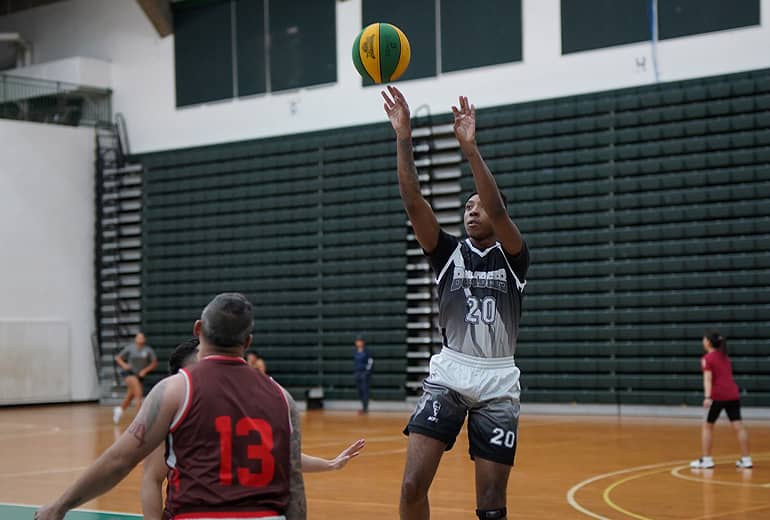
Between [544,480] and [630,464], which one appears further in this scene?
[630,464]

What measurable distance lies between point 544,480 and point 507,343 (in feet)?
20.9

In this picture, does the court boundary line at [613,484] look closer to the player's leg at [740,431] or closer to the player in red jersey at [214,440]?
the player's leg at [740,431]

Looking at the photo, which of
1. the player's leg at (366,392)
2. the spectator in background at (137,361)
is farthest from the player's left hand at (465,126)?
the player's leg at (366,392)

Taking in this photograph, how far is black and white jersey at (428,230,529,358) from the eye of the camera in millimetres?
5996

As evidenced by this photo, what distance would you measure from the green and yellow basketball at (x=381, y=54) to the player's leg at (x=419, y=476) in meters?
3.00

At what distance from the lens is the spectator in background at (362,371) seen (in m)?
22.7

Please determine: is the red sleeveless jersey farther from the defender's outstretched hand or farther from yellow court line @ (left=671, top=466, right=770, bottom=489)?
yellow court line @ (left=671, top=466, right=770, bottom=489)

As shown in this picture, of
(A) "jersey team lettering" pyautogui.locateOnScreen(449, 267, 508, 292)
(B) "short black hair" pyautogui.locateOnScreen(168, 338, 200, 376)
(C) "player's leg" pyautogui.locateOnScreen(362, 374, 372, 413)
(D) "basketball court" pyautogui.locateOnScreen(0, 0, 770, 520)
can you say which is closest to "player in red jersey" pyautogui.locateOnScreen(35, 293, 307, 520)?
(B) "short black hair" pyautogui.locateOnScreen(168, 338, 200, 376)

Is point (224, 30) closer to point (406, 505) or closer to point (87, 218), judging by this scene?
point (87, 218)

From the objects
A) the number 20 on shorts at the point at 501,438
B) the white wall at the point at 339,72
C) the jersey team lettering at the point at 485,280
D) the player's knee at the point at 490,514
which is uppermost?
the white wall at the point at 339,72

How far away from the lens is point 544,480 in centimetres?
1202

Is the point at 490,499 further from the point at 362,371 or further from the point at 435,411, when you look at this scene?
the point at 362,371

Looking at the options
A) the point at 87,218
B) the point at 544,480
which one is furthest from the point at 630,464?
the point at 87,218

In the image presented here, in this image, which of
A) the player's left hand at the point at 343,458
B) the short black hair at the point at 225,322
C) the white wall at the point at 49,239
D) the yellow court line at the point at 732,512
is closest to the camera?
the short black hair at the point at 225,322
